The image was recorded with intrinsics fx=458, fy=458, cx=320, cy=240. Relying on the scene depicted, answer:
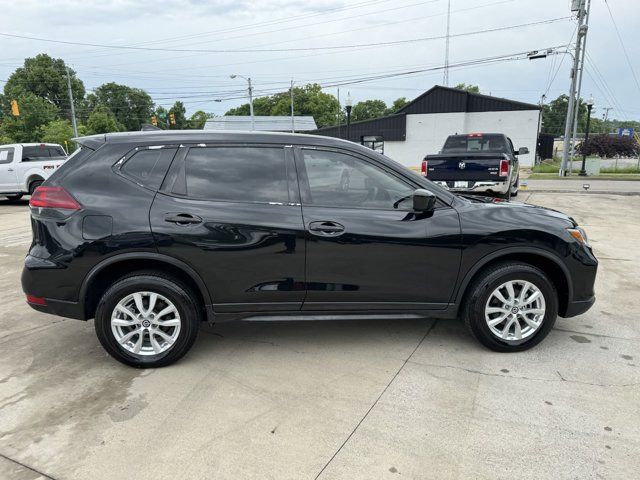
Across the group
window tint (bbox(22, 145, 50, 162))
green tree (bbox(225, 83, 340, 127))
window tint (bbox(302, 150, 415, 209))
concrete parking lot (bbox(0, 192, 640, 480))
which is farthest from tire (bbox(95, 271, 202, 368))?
green tree (bbox(225, 83, 340, 127))

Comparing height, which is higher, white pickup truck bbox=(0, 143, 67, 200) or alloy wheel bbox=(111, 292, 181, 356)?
white pickup truck bbox=(0, 143, 67, 200)

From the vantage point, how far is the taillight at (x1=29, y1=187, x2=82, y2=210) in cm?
339

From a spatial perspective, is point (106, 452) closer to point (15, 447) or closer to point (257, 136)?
point (15, 447)

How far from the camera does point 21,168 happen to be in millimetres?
13672

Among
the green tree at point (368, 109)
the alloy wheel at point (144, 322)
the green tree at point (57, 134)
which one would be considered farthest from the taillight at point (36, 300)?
the green tree at point (368, 109)

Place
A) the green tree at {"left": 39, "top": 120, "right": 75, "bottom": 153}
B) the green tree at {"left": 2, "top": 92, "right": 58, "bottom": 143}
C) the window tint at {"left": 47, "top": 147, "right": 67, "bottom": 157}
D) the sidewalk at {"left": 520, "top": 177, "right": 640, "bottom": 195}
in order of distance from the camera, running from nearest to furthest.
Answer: the window tint at {"left": 47, "top": 147, "right": 67, "bottom": 157} → the sidewalk at {"left": 520, "top": 177, "right": 640, "bottom": 195} → the green tree at {"left": 39, "top": 120, "right": 75, "bottom": 153} → the green tree at {"left": 2, "top": 92, "right": 58, "bottom": 143}

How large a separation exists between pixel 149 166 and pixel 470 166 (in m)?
7.70

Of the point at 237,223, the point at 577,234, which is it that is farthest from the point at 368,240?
the point at 577,234

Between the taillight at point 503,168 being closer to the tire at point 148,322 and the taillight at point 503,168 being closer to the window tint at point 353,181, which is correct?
the window tint at point 353,181

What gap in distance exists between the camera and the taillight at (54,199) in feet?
11.1

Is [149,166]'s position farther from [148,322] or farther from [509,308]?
[509,308]

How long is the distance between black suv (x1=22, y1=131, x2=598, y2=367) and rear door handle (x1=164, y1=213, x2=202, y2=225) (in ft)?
0.03

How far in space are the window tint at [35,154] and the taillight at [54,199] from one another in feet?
41.1

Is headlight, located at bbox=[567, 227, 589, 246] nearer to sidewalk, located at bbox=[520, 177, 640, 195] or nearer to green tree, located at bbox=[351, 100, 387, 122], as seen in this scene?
sidewalk, located at bbox=[520, 177, 640, 195]
